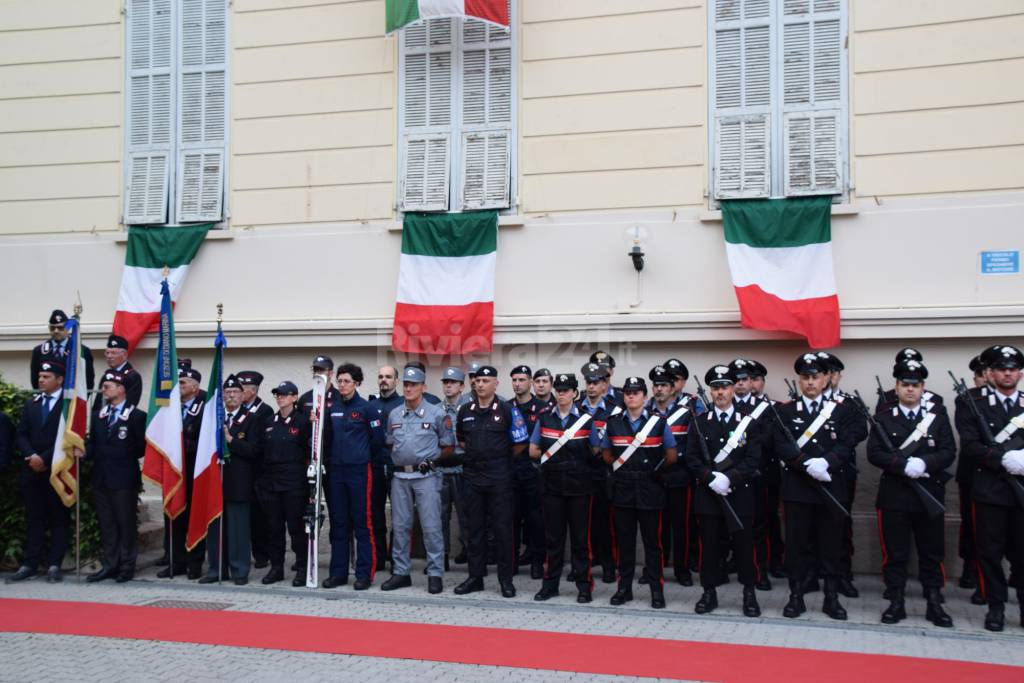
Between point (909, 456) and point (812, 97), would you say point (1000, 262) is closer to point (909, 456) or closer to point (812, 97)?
point (812, 97)

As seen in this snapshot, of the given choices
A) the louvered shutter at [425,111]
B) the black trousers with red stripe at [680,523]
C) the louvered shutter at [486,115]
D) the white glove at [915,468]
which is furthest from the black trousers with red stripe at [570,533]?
the louvered shutter at [425,111]

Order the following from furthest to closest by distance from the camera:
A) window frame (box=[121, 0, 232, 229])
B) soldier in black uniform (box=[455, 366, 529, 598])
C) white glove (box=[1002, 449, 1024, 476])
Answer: window frame (box=[121, 0, 232, 229]), soldier in black uniform (box=[455, 366, 529, 598]), white glove (box=[1002, 449, 1024, 476])

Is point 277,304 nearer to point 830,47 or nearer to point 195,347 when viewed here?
point 195,347

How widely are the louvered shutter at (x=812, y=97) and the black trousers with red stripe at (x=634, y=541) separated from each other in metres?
3.96

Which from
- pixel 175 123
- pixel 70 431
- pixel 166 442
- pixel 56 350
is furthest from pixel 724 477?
pixel 175 123

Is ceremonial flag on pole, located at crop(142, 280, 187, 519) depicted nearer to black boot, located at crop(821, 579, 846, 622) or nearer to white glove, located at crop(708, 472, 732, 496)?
white glove, located at crop(708, 472, 732, 496)

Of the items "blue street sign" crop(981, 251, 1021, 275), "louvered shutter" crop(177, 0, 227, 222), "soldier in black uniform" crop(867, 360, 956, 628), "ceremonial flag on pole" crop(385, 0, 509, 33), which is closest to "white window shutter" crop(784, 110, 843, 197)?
"blue street sign" crop(981, 251, 1021, 275)

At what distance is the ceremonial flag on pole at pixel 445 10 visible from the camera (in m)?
10.6

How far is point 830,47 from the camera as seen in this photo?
1009 cm

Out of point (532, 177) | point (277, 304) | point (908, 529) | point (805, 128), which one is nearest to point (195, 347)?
point (277, 304)

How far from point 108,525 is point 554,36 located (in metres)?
6.67

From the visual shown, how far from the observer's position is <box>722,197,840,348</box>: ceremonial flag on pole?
955 cm

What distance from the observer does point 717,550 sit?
782 centimetres

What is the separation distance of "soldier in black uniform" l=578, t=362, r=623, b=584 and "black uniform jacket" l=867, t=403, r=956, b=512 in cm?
203
